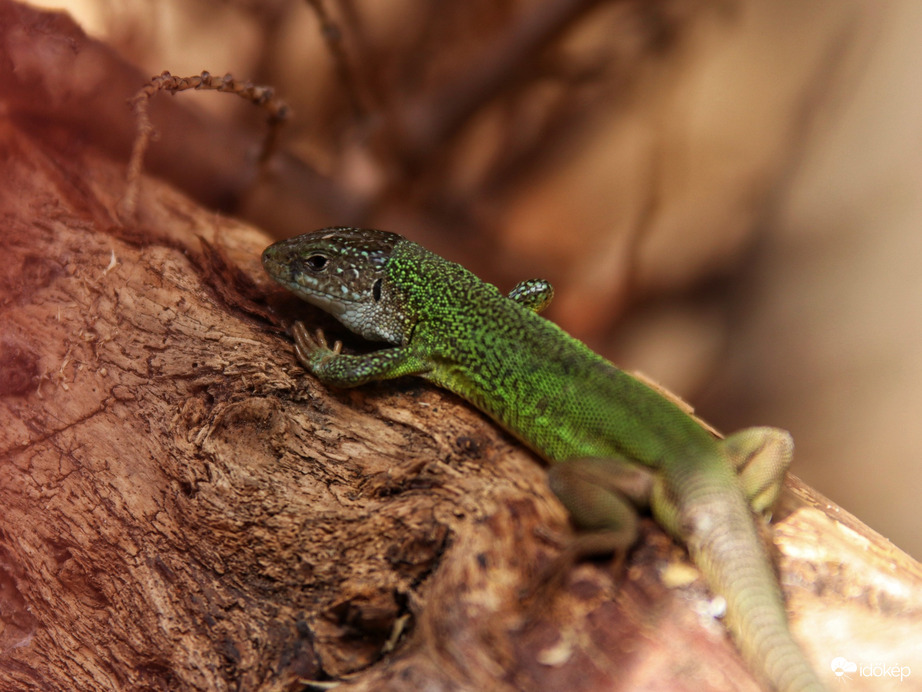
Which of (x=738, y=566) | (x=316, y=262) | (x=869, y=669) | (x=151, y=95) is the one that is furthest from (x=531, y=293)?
(x=869, y=669)

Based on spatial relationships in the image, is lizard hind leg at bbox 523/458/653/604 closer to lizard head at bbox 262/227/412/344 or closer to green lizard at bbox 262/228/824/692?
green lizard at bbox 262/228/824/692

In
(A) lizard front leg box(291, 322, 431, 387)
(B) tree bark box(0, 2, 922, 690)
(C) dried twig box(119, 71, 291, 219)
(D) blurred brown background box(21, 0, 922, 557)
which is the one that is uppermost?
(D) blurred brown background box(21, 0, 922, 557)

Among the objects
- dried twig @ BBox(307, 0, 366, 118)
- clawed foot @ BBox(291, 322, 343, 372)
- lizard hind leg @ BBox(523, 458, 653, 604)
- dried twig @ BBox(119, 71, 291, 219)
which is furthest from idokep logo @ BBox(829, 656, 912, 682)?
dried twig @ BBox(307, 0, 366, 118)

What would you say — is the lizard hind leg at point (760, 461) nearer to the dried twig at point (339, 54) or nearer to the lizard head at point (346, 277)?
the lizard head at point (346, 277)

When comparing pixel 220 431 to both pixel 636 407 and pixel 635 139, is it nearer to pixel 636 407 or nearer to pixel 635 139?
pixel 636 407

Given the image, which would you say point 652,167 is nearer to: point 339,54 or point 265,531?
point 339,54

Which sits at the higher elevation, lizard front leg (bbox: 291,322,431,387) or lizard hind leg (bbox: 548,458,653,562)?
lizard front leg (bbox: 291,322,431,387)
